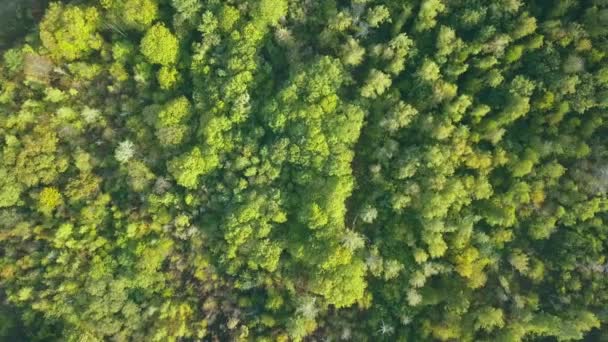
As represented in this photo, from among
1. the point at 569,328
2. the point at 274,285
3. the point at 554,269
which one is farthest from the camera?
the point at 274,285

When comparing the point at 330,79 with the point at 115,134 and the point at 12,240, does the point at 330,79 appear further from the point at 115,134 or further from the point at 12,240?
the point at 12,240

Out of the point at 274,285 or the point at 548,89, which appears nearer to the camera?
the point at 548,89

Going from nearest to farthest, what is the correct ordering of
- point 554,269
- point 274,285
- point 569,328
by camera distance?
point 569,328, point 554,269, point 274,285

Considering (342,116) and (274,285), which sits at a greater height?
(342,116)

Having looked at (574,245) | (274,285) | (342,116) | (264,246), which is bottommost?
(574,245)

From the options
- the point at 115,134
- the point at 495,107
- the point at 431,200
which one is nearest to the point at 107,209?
the point at 115,134

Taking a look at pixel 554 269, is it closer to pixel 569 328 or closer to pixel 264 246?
pixel 569 328

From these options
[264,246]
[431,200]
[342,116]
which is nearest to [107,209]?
[264,246]
